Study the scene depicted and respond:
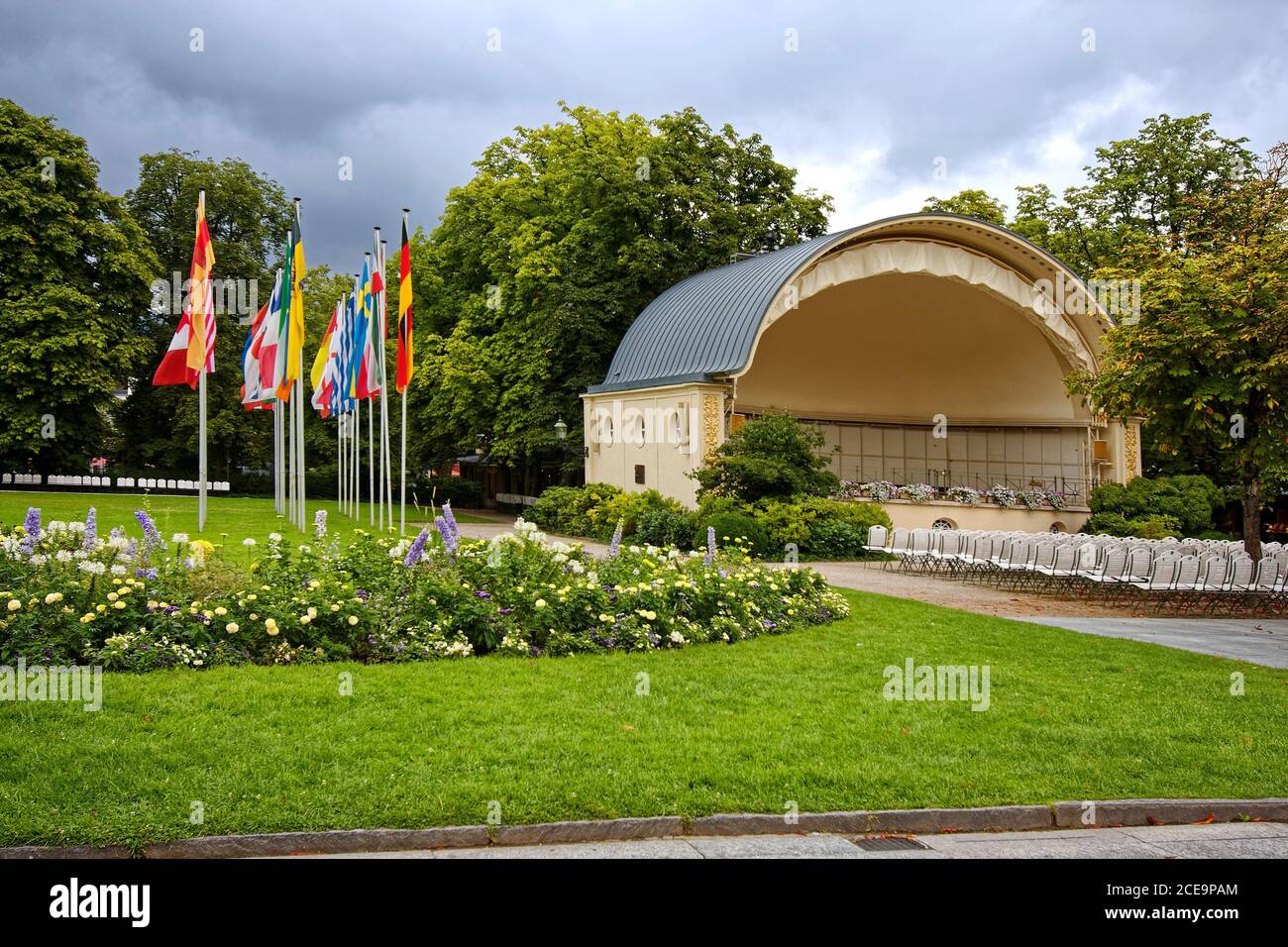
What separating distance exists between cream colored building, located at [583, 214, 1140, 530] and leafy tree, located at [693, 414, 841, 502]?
180 cm

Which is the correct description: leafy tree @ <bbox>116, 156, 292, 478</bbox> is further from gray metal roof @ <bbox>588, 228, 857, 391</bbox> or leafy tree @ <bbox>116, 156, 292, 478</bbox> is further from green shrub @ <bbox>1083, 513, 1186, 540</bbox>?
green shrub @ <bbox>1083, 513, 1186, 540</bbox>

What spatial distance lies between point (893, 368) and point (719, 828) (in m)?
34.9

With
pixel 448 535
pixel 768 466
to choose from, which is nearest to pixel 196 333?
pixel 448 535

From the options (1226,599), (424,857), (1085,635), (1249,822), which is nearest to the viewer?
(424,857)

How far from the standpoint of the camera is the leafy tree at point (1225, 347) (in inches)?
656

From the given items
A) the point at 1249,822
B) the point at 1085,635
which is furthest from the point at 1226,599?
the point at 1249,822

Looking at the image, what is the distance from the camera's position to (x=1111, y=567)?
1775 cm

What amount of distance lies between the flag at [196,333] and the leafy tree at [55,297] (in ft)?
64.0

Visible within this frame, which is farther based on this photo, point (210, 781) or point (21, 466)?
point (21, 466)

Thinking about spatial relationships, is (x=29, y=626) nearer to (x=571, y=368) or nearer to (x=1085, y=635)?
(x=1085, y=635)

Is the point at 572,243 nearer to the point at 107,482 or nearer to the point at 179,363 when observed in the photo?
the point at 179,363

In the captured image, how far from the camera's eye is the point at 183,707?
7.46 metres

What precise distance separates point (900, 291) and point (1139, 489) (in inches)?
440

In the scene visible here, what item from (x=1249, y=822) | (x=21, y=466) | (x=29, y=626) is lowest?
(x=1249, y=822)
